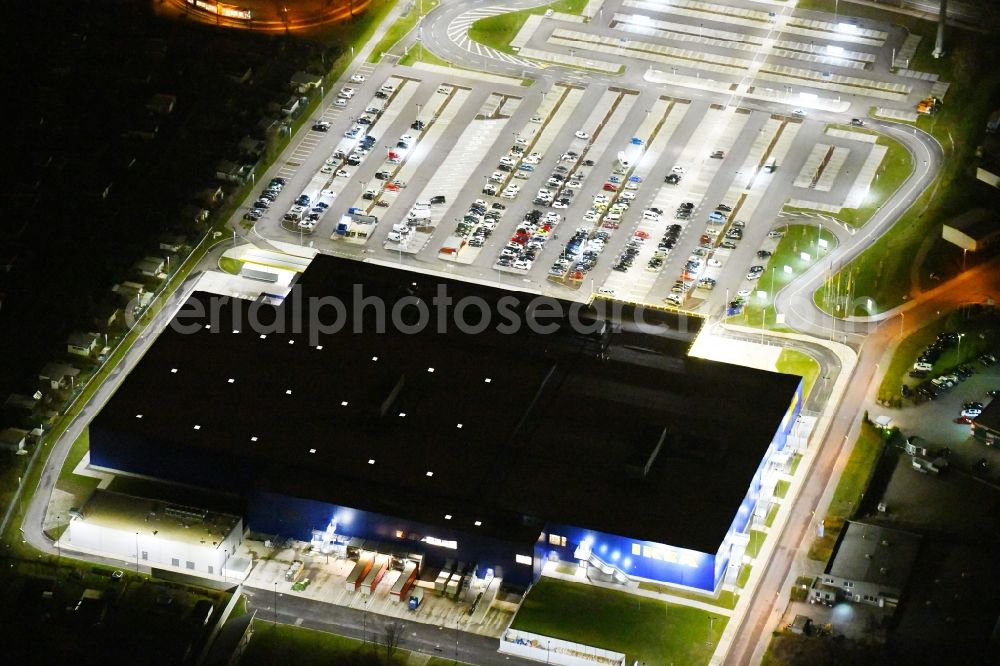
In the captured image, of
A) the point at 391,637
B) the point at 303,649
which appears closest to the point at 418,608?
the point at 391,637

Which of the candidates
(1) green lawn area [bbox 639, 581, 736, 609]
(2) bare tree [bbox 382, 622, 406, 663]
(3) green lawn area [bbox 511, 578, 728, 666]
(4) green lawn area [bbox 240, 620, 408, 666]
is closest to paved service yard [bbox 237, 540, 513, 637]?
(2) bare tree [bbox 382, 622, 406, 663]

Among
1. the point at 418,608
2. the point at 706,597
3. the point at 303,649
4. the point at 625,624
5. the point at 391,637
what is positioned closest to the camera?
the point at 303,649

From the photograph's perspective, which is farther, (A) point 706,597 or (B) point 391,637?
(A) point 706,597

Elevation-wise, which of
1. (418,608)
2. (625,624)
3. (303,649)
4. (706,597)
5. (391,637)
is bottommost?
(303,649)

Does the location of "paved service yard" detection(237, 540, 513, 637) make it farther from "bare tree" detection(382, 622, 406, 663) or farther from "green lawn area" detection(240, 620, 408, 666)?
"green lawn area" detection(240, 620, 408, 666)

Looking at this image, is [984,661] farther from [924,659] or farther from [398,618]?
[398,618]

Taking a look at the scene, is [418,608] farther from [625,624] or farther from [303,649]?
[625,624]

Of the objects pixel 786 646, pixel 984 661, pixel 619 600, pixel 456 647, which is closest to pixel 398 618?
pixel 456 647

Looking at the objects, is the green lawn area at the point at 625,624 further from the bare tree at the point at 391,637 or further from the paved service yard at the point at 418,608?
the bare tree at the point at 391,637

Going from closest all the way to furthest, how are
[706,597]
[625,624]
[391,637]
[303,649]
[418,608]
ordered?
[303,649] < [391,637] < [625,624] < [418,608] < [706,597]
